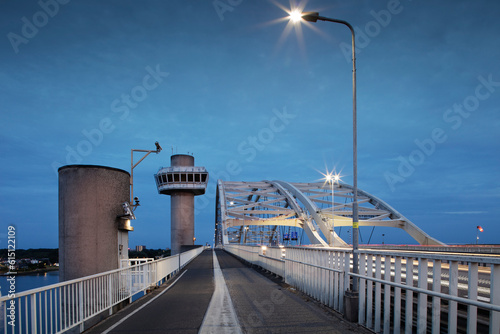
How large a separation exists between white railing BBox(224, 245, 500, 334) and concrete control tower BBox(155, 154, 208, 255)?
5441cm

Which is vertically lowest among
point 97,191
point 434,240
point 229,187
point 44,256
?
point 44,256

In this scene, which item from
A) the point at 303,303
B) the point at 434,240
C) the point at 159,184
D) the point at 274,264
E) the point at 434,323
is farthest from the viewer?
the point at 159,184

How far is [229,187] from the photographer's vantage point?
82.7 meters

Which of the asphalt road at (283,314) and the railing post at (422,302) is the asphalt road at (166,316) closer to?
the asphalt road at (283,314)

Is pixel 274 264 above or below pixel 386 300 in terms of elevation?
below

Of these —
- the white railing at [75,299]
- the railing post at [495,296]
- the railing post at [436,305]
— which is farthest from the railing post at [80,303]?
the railing post at [495,296]

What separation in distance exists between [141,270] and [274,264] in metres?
7.69

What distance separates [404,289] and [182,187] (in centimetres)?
6372

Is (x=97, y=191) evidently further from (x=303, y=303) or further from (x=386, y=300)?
(x=386, y=300)

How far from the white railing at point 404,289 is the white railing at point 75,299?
6.02m

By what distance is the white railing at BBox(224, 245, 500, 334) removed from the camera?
5355 millimetres

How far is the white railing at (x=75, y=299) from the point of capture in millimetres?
6336

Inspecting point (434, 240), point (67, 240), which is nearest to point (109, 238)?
point (67, 240)

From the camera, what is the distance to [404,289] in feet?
27.1
